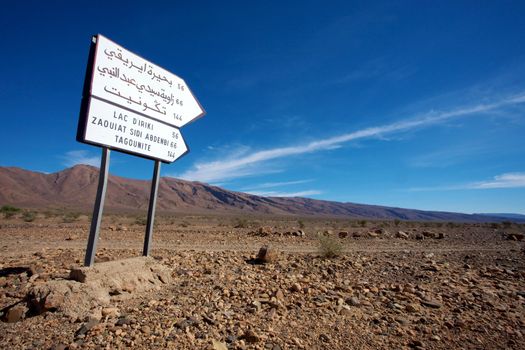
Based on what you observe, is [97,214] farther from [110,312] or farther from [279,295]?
[279,295]

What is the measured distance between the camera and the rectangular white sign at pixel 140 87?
568cm

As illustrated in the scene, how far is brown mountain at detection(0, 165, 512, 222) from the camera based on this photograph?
91688 mm

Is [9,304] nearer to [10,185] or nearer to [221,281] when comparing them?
[221,281]

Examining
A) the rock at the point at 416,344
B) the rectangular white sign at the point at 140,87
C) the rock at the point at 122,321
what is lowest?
the rock at the point at 416,344

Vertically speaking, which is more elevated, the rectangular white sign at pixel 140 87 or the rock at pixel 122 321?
the rectangular white sign at pixel 140 87

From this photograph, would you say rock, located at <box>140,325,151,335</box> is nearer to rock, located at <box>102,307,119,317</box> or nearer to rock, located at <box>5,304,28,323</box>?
rock, located at <box>102,307,119,317</box>

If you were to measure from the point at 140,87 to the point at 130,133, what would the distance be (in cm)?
107

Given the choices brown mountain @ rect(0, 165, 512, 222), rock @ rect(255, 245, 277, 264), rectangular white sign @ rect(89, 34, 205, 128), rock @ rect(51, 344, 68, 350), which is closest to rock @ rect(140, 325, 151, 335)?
rock @ rect(51, 344, 68, 350)

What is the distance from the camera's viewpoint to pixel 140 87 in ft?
21.4

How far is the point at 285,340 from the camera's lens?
383 cm

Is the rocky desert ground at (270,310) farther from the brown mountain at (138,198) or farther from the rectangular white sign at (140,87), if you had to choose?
the brown mountain at (138,198)

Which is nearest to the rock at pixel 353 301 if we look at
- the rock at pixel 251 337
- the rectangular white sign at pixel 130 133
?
the rock at pixel 251 337

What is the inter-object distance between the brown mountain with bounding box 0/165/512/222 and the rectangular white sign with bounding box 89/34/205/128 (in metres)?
66.3

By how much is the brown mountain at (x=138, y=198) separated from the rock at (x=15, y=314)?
68190 mm
